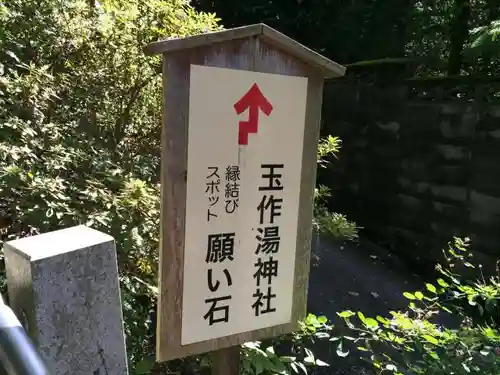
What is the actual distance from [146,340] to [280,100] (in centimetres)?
163

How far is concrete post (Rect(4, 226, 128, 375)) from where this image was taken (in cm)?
138

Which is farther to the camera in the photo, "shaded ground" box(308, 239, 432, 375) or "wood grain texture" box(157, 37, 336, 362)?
"shaded ground" box(308, 239, 432, 375)

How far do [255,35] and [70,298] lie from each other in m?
1.30

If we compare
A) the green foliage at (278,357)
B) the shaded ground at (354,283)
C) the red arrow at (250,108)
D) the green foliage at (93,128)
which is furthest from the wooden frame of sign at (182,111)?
the shaded ground at (354,283)

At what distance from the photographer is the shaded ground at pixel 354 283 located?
177 inches

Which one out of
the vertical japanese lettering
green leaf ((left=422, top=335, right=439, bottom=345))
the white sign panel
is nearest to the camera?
the white sign panel

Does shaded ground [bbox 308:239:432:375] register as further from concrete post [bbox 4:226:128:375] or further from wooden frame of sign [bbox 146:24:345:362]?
concrete post [bbox 4:226:128:375]

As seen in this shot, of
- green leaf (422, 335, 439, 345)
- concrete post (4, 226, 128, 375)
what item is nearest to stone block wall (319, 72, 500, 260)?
green leaf (422, 335, 439, 345)

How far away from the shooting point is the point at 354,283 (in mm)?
5953

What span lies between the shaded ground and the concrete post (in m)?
2.77

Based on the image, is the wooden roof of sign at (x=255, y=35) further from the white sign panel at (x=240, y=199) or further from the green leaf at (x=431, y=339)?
the green leaf at (x=431, y=339)

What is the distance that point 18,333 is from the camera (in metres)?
1.02

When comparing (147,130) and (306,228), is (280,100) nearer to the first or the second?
(306,228)

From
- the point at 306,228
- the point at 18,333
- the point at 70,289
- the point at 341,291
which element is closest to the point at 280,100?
the point at 306,228
